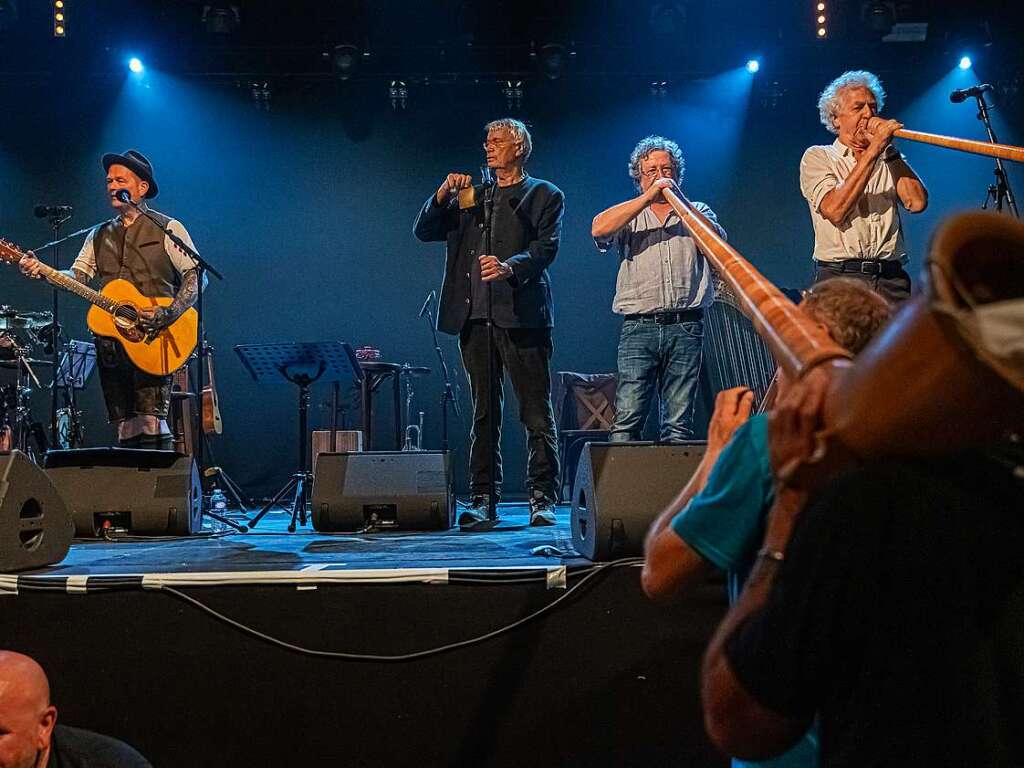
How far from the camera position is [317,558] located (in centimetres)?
307

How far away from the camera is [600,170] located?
8.48 metres

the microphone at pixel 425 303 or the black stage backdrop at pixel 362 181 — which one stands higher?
the black stage backdrop at pixel 362 181

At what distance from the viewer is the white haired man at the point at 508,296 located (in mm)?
4285

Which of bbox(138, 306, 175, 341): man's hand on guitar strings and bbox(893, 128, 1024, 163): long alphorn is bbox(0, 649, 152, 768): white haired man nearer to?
bbox(138, 306, 175, 341): man's hand on guitar strings

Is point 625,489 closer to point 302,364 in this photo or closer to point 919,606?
point 919,606

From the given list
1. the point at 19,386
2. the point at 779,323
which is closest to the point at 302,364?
the point at 19,386

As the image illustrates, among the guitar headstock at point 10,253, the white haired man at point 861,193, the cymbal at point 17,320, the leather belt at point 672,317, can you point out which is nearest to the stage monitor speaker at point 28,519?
the guitar headstock at point 10,253

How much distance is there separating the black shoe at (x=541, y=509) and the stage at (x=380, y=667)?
155cm

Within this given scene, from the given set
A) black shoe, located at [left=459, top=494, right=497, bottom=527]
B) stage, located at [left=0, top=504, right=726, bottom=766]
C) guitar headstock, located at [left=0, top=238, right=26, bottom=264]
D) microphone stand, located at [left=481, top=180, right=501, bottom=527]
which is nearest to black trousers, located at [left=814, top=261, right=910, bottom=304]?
microphone stand, located at [left=481, top=180, right=501, bottom=527]

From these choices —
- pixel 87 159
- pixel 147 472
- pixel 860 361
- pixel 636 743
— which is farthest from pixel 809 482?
pixel 87 159

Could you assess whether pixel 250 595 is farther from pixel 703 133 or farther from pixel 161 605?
pixel 703 133

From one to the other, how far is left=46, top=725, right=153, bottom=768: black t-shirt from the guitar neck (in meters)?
2.71

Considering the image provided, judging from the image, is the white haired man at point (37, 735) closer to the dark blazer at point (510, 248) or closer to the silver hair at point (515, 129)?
the dark blazer at point (510, 248)

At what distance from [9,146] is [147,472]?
5.75 metres
